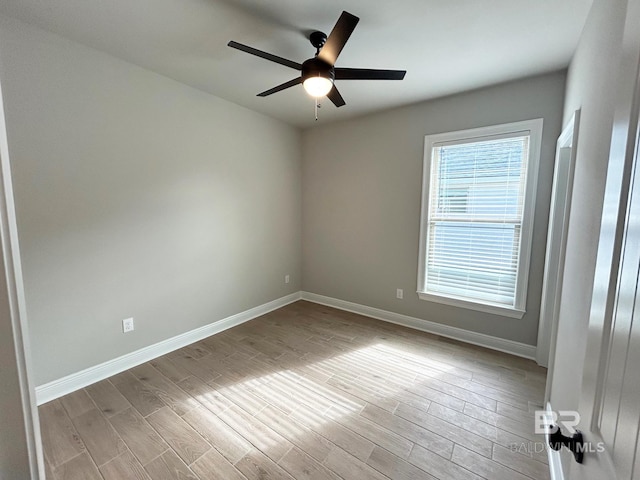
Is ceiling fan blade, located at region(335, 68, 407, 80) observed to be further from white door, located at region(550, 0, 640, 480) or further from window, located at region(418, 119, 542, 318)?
window, located at region(418, 119, 542, 318)

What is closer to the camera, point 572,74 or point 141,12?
point 141,12

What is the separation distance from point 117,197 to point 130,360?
1505mm

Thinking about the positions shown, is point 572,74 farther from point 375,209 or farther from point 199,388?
point 199,388

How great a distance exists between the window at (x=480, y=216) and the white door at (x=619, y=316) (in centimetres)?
229

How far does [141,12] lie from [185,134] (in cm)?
111

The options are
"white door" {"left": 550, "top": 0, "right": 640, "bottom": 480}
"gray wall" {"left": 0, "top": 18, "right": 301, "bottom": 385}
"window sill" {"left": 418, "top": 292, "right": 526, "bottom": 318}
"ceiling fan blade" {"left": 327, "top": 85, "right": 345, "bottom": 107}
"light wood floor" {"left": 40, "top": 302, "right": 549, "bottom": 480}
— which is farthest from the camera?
"window sill" {"left": 418, "top": 292, "right": 526, "bottom": 318}

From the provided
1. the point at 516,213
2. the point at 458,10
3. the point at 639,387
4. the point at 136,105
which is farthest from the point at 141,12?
the point at 516,213

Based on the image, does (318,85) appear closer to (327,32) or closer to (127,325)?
(327,32)

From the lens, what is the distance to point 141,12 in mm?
1739

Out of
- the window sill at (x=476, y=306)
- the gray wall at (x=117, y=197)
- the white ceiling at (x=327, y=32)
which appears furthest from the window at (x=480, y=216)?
the gray wall at (x=117, y=197)

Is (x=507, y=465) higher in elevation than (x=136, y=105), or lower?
lower

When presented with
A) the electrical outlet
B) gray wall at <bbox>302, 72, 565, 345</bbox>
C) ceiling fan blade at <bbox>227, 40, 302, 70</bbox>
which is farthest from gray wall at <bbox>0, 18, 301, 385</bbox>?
ceiling fan blade at <bbox>227, 40, 302, 70</bbox>

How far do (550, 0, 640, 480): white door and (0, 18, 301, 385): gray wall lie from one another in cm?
300

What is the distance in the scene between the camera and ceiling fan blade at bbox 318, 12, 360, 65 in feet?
4.75
